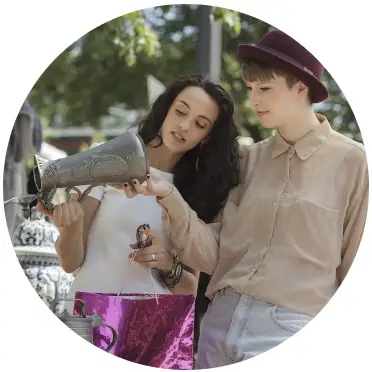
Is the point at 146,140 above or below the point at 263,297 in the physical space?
above

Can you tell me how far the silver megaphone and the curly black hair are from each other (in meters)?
0.10

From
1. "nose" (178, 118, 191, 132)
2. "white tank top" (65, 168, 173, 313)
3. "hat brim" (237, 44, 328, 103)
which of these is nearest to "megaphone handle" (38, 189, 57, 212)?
"white tank top" (65, 168, 173, 313)

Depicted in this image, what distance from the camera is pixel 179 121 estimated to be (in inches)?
69.4

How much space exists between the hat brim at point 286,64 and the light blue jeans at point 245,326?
0.49 meters

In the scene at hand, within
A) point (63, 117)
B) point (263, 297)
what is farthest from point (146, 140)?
point (63, 117)

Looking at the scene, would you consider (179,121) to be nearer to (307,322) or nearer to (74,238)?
(74,238)

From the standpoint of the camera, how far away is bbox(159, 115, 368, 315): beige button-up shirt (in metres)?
1.72

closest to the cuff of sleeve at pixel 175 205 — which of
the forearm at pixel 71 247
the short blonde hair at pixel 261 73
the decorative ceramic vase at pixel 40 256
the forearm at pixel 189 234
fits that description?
the forearm at pixel 189 234

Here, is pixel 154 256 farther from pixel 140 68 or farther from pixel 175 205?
pixel 140 68

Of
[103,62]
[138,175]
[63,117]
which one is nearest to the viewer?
[138,175]

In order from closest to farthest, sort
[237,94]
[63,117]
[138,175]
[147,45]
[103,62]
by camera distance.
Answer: [138,175] → [237,94] → [147,45] → [103,62] → [63,117]

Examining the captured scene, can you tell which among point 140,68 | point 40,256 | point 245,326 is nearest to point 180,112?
point 245,326

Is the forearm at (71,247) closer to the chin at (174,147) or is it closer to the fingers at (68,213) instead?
the fingers at (68,213)

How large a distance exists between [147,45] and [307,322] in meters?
1.46
